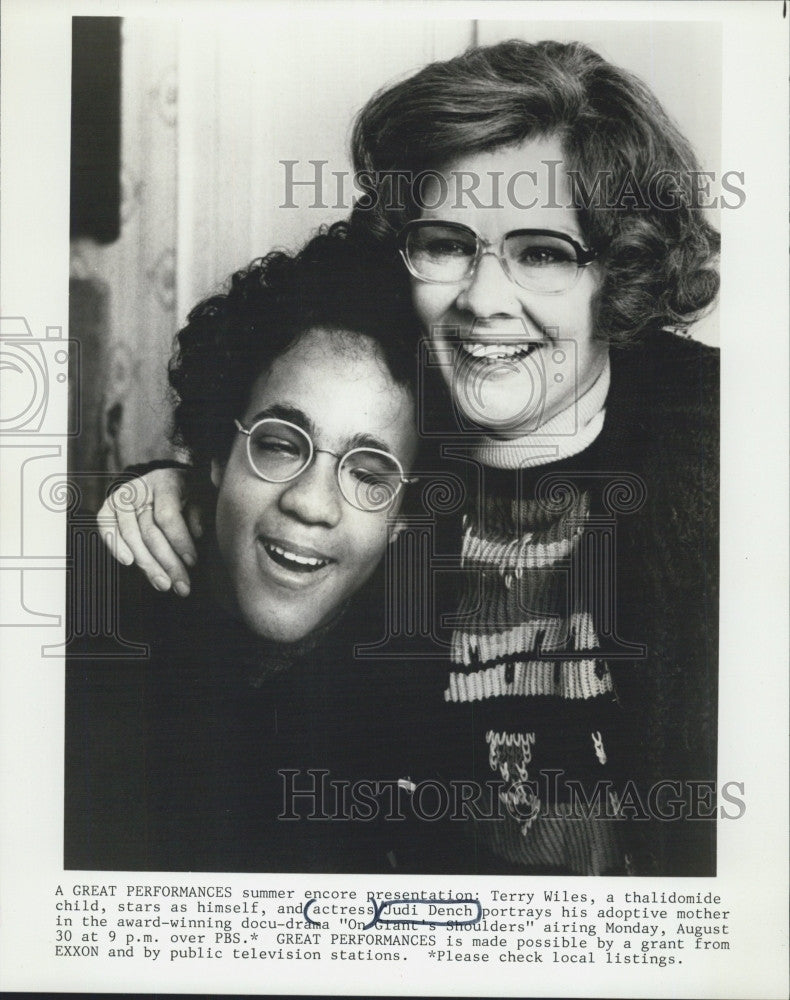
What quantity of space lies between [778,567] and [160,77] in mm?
1326

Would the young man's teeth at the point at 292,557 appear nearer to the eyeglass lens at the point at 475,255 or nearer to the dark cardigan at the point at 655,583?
the dark cardigan at the point at 655,583

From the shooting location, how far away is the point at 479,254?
144 centimetres

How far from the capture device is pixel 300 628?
1.46 meters

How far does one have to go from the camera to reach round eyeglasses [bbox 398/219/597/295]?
1435mm

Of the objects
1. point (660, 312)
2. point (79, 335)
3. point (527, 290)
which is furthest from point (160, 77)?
point (660, 312)

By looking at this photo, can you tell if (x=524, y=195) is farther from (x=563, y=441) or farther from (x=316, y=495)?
(x=316, y=495)

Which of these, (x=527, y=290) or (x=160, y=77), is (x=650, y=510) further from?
(x=160, y=77)

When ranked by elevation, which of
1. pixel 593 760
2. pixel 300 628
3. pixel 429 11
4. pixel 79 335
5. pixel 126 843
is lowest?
pixel 126 843

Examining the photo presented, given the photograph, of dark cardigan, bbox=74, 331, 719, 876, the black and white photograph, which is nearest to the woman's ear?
the black and white photograph

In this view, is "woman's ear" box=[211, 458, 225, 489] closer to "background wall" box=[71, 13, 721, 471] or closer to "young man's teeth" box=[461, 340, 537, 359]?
"background wall" box=[71, 13, 721, 471]

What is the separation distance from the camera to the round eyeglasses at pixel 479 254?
1435 millimetres

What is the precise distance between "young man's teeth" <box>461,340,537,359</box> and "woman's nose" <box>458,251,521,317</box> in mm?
53
